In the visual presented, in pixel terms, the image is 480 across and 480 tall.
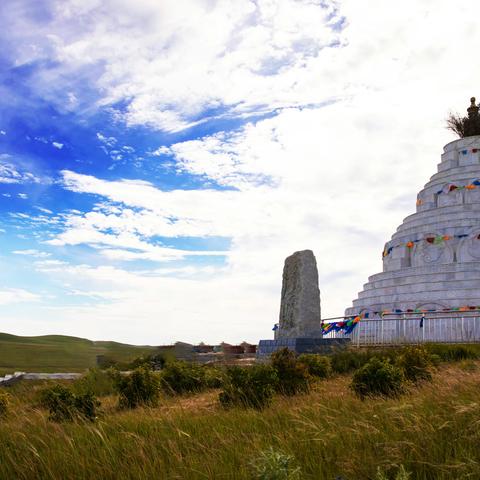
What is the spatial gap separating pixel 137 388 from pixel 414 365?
212 inches

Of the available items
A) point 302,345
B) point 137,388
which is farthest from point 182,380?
point 302,345

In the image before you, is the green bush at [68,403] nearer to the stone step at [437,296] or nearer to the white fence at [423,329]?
the white fence at [423,329]

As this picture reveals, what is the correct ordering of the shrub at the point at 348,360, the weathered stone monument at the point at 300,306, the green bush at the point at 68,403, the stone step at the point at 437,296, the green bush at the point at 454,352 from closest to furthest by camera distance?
the green bush at the point at 68,403 < the shrub at the point at 348,360 < the green bush at the point at 454,352 < the weathered stone monument at the point at 300,306 < the stone step at the point at 437,296

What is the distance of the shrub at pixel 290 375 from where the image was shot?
9523 millimetres

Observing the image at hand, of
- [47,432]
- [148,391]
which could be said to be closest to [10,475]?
[47,432]

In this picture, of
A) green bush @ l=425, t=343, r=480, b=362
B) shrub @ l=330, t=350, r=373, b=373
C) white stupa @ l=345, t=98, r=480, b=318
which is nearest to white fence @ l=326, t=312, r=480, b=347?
white stupa @ l=345, t=98, r=480, b=318

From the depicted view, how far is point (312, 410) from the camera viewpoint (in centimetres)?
620

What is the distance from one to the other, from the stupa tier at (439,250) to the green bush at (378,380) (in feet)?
51.1

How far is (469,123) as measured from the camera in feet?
108

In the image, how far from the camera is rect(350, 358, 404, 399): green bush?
8539mm

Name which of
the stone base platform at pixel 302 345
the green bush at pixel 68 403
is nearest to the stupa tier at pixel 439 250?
the stone base platform at pixel 302 345

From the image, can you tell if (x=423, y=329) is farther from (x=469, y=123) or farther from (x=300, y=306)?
(x=469, y=123)

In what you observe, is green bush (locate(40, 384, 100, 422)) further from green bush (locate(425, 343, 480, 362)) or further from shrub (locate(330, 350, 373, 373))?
green bush (locate(425, 343, 480, 362))

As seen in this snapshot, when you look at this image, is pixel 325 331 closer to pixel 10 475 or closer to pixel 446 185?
pixel 446 185
